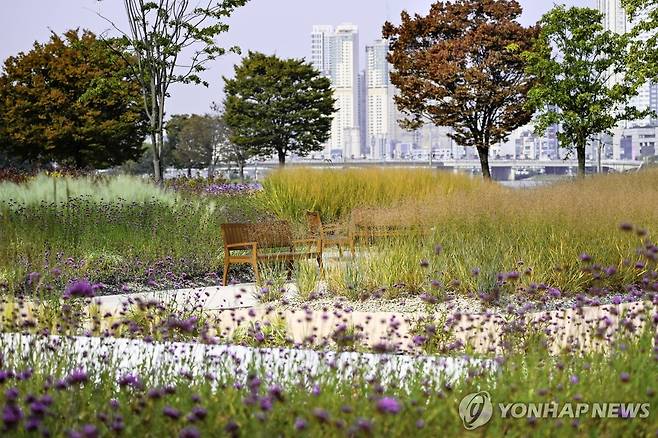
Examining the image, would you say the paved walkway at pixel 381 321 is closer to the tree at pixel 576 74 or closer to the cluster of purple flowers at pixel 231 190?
the cluster of purple flowers at pixel 231 190

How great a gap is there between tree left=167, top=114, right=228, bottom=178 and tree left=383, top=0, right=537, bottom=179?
30219 mm

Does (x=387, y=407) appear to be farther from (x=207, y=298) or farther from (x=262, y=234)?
(x=262, y=234)

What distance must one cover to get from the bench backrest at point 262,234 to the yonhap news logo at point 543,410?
578 cm

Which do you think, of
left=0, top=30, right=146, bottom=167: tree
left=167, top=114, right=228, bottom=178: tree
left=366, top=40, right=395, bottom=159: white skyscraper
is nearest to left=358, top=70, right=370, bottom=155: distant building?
left=366, top=40, right=395, bottom=159: white skyscraper

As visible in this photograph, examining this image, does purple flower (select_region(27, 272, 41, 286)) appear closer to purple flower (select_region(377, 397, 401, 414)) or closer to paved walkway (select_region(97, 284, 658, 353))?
paved walkway (select_region(97, 284, 658, 353))

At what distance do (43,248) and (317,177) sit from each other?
6.37 meters

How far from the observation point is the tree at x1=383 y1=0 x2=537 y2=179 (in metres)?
25.9

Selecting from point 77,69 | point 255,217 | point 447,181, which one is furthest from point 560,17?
point 77,69

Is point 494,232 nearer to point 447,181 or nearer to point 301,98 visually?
point 447,181

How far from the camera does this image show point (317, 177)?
14.1 metres

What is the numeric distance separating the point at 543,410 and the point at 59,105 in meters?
31.1

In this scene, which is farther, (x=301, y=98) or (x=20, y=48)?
(x=301, y=98)

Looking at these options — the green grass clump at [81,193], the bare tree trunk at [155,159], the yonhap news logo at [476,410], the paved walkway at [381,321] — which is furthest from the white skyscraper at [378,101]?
the yonhap news logo at [476,410]

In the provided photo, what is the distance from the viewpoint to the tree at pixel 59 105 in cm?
3122
